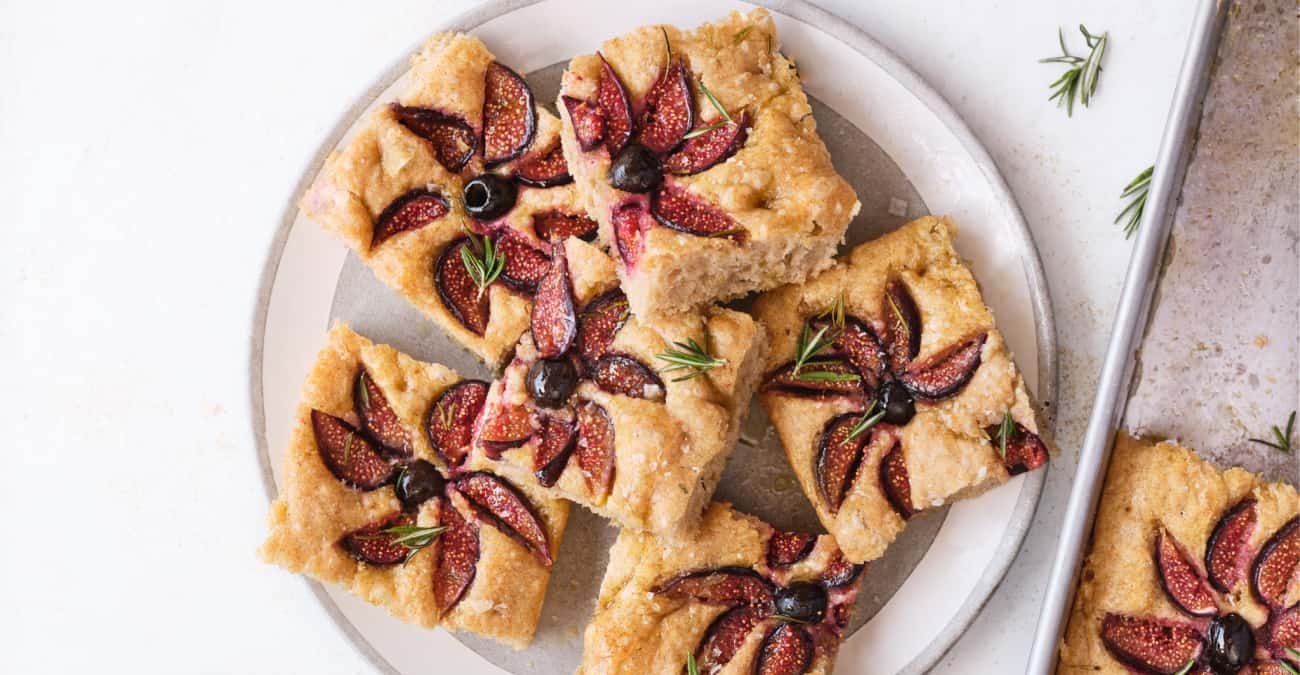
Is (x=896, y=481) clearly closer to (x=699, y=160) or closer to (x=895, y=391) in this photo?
(x=895, y=391)

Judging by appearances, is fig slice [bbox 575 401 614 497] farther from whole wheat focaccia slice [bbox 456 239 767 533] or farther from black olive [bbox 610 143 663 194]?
black olive [bbox 610 143 663 194]

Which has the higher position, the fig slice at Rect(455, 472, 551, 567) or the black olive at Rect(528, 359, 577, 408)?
the black olive at Rect(528, 359, 577, 408)

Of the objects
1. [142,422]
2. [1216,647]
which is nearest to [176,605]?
[142,422]

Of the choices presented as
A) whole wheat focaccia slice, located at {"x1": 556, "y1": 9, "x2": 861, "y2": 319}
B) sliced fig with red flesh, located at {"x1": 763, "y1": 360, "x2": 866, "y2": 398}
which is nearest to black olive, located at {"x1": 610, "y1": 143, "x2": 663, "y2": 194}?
whole wheat focaccia slice, located at {"x1": 556, "y1": 9, "x2": 861, "y2": 319}

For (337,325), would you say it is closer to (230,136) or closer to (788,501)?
(230,136)

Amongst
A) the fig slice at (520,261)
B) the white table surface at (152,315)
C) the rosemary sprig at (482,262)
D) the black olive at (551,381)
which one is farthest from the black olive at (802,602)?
the rosemary sprig at (482,262)

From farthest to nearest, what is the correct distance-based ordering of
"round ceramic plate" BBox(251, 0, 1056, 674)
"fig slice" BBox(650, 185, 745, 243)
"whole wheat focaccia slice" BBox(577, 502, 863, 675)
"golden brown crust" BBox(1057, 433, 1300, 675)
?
1. "round ceramic plate" BBox(251, 0, 1056, 674)
2. "whole wheat focaccia slice" BBox(577, 502, 863, 675)
3. "fig slice" BBox(650, 185, 745, 243)
4. "golden brown crust" BBox(1057, 433, 1300, 675)

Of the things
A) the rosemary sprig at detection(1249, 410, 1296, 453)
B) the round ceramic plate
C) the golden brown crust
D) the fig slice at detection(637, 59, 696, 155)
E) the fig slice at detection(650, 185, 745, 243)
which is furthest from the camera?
the round ceramic plate
